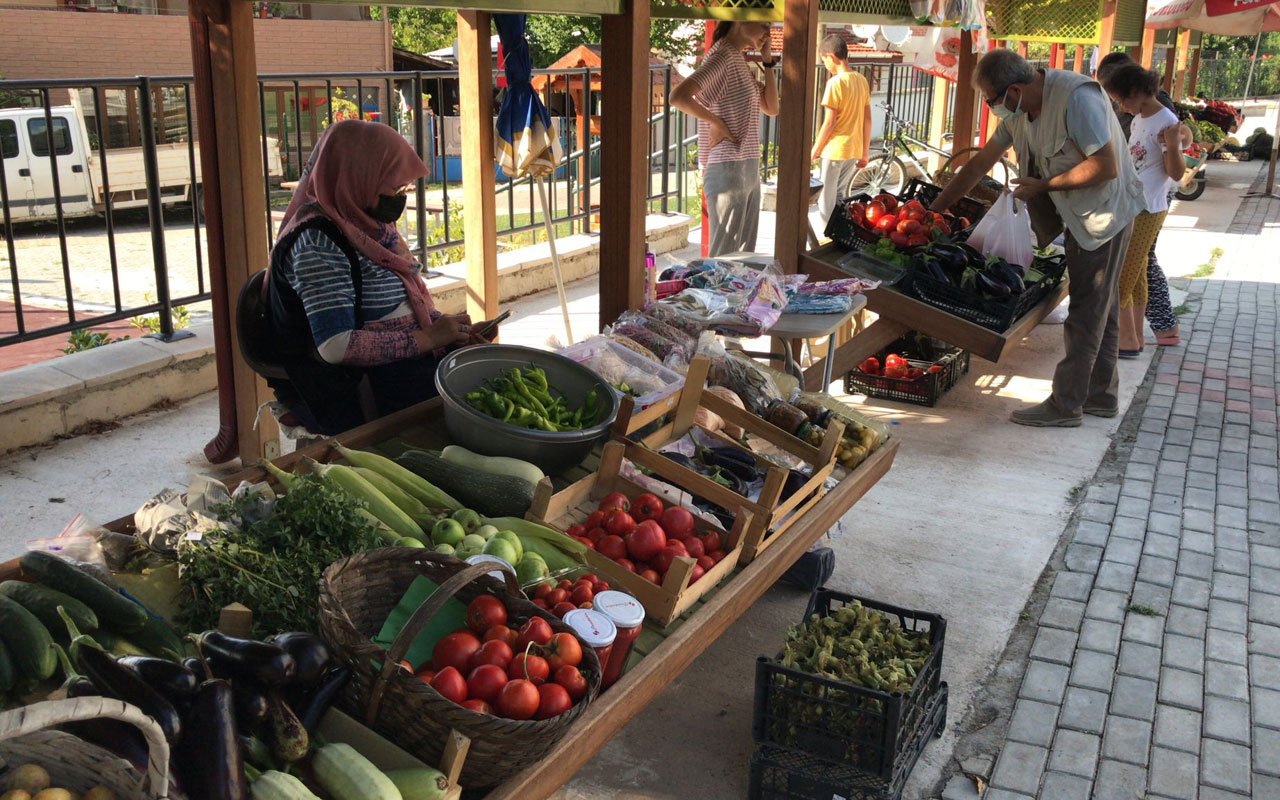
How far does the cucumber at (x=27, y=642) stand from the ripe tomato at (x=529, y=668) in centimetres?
82

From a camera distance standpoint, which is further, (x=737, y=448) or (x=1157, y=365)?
(x=1157, y=365)

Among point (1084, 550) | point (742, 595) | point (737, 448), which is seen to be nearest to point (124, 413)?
point (737, 448)

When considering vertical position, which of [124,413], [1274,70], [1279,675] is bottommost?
[1279,675]

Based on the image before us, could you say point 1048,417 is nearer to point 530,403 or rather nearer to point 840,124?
point 530,403

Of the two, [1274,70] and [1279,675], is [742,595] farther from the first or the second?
[1274,70]

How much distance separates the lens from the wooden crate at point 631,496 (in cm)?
267

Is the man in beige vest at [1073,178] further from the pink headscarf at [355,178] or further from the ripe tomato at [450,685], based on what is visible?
the ripe tomato at [450,685]

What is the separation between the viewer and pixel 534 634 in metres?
2.16

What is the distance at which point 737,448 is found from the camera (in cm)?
369

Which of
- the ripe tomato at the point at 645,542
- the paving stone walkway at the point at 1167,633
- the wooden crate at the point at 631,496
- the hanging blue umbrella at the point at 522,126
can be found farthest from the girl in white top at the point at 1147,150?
the ripe tomato at the point at 645,542

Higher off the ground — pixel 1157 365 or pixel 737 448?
pixel 737 448

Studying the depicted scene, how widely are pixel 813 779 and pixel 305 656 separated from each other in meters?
1.54

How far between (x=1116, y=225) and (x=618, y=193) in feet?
9.65

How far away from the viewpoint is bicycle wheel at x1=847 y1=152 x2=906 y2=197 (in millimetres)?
12099
